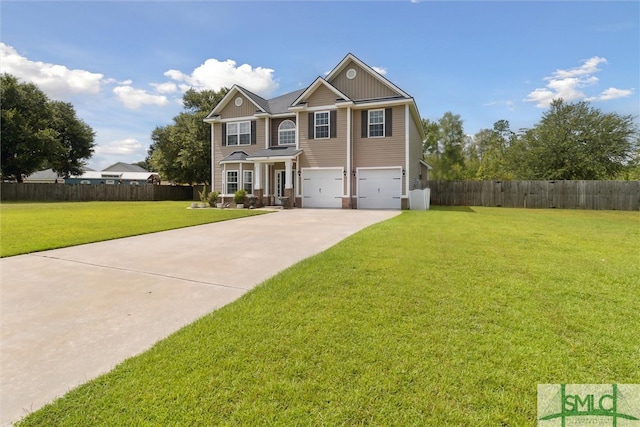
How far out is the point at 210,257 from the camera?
6035 mm

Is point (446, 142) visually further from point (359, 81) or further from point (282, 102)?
point (282, 102)

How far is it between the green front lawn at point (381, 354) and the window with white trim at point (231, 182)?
56.0 feet

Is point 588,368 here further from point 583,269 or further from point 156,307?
point 156,307

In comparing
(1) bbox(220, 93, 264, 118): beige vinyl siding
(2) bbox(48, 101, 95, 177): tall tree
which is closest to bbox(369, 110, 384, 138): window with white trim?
(1) bbox(220, 93, 264, 118): beige vinyl siding

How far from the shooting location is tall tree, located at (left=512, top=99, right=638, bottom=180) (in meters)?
25.0

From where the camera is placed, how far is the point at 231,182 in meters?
20.8

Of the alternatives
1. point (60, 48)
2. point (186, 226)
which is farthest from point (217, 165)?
point (186, 226)

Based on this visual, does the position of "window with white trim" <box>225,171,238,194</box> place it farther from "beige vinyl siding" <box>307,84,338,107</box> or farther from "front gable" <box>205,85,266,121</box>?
"beige vinyl siding" <box>307,84,338,107</box>

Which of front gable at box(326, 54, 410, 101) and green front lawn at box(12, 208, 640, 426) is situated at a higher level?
front gable at box(326, 54, 410, 101)

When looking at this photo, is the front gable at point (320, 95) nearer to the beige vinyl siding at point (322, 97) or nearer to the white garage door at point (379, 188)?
the beige vinyl siding at point (322, 97)

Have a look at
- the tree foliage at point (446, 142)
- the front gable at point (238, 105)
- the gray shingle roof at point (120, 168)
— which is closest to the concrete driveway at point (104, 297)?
the front gable at point (238, 105)

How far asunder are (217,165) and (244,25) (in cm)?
1114

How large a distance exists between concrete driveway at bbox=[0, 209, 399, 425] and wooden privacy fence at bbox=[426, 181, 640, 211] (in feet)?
61.1

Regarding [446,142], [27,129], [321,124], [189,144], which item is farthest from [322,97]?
[446,142]
